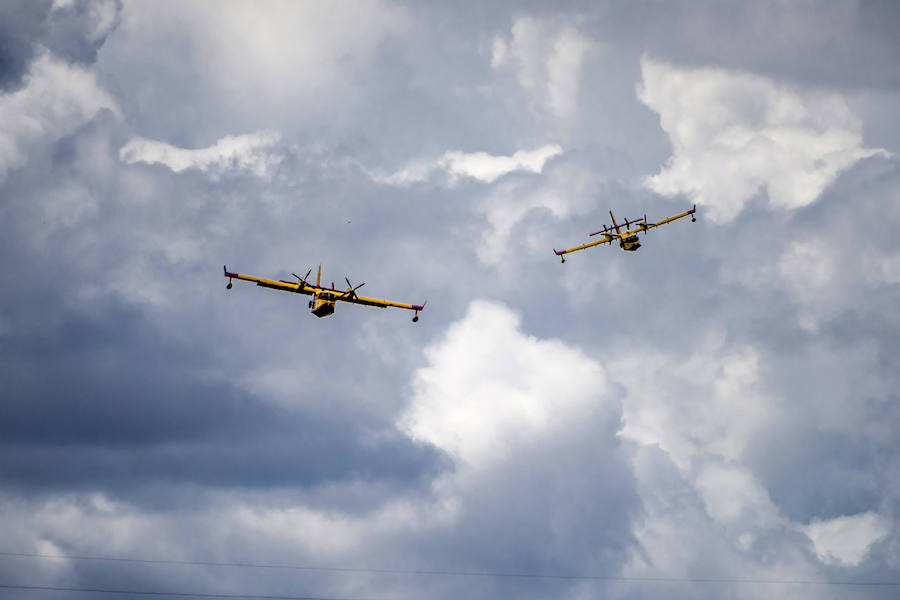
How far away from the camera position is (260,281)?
180 meters

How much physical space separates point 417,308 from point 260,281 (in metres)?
30.4

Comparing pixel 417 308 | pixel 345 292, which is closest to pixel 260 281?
pixel 345 292

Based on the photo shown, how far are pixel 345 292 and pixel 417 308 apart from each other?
14.1 m

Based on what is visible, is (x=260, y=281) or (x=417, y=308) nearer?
(x=260, y=281)

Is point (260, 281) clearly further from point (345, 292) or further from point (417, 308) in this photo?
point (417, 308)

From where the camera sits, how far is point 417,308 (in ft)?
643

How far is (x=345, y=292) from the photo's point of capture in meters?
189

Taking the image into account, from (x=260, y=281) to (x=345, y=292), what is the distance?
16.4 meters
